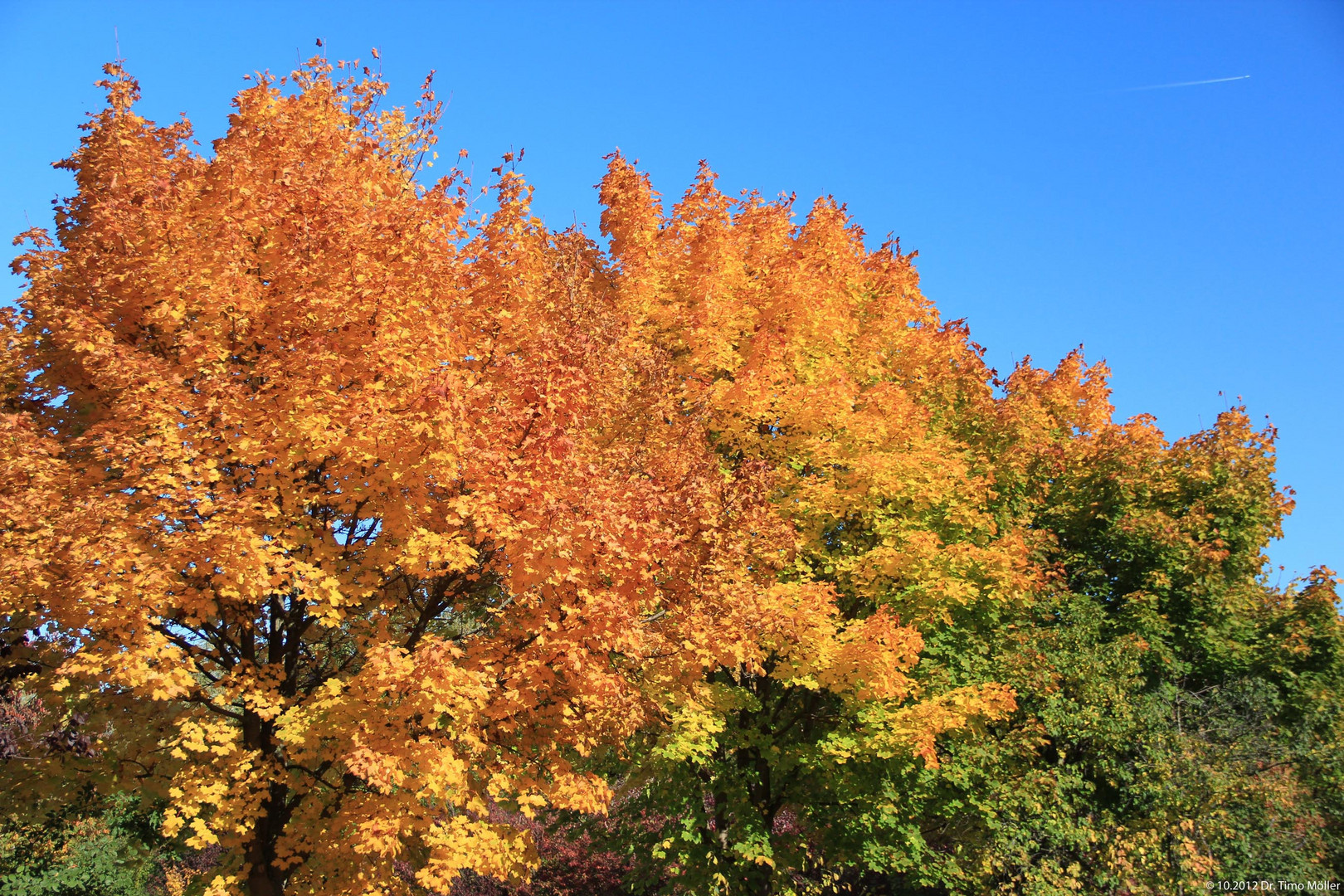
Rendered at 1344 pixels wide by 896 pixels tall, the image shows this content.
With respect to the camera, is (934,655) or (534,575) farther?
(934,655)

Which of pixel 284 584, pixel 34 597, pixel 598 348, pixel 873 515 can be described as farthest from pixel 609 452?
pixel 34 597

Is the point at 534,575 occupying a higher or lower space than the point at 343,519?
lower

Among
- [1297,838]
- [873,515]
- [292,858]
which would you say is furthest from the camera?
[873,515]

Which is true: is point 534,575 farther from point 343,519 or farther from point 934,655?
point 934,655

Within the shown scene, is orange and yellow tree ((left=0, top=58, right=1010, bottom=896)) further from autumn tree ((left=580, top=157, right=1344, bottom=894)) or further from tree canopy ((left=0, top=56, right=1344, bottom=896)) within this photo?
autumn tree ((left=580, top=157, right=1344, bottom=894))

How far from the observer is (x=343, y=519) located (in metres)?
12.1

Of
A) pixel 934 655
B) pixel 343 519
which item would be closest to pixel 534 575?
pixel 343 519

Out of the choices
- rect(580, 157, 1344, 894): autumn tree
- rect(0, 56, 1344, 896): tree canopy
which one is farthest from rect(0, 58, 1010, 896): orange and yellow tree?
rect(580, 157, 1344, 894): autumn tree

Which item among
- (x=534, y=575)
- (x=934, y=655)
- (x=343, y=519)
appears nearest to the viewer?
(x=534, y=575)

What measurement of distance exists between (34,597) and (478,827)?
19.9 ft

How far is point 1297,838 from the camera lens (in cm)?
1527

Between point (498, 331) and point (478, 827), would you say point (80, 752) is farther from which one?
point (498, 331)

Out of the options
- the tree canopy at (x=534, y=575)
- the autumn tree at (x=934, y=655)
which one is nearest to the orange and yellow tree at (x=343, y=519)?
the tree canopy at (x=534, y=575)

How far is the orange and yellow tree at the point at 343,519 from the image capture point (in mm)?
9742
